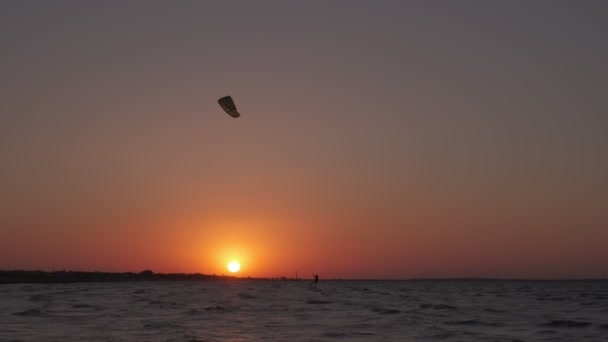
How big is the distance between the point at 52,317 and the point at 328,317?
572 inches

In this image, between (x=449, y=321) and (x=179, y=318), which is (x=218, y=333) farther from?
(x=449, y=321)

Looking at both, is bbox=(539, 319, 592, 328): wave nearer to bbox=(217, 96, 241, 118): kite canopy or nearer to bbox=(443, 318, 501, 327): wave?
bbox=(443, 318, 501, 327): wave

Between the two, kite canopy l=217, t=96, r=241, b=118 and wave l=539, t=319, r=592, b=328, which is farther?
wave l=539, t=319, r=592, b=328

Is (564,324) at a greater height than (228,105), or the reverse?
(228,105)

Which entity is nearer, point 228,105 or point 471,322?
point 228,105

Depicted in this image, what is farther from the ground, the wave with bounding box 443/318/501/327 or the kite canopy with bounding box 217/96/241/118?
the kite canopy with bounding box 217/96/241/118

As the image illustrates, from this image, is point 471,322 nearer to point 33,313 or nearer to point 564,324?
point 564,324

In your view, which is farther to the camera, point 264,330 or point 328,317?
point 328,317

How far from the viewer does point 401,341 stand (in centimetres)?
2639

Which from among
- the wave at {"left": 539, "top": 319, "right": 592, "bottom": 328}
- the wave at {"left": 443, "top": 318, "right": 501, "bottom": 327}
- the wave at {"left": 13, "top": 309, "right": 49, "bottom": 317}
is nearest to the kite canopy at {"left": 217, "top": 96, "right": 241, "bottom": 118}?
the wave at {"left": 443, "top": 318, "right": 501, "bottom": 327}

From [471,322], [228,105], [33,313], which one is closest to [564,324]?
[471,322]

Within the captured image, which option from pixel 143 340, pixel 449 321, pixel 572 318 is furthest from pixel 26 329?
pixel 572 318

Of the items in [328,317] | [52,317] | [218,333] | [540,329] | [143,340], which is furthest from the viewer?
[328,317]

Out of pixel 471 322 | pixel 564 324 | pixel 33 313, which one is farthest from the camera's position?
pixel 33 313
